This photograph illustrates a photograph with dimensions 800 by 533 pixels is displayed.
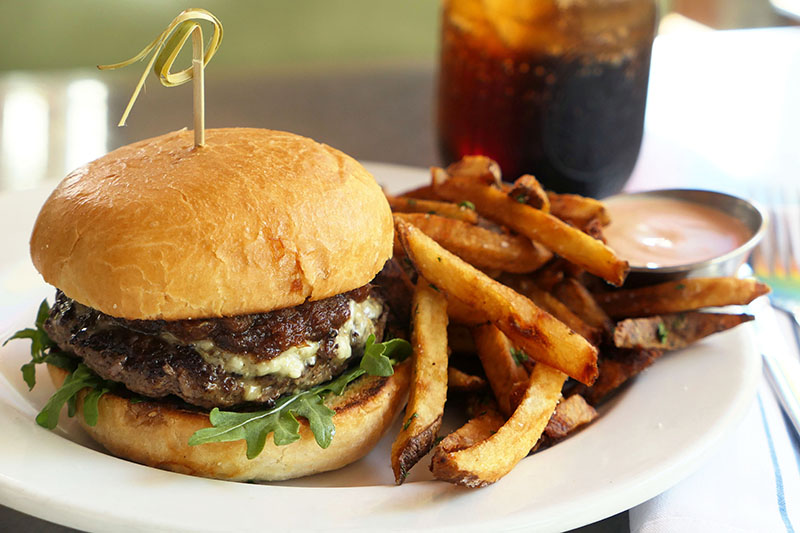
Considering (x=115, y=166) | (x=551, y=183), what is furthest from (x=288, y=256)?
(x=551, y=183)

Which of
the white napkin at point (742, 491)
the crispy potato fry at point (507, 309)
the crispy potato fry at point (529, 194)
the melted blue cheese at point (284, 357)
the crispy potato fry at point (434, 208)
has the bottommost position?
the white napkin at point (742, 491)

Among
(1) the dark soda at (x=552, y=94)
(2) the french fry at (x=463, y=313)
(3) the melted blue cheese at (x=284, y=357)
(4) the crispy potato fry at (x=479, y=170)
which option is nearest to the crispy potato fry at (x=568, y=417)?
(2) the french fry at (x=463, y=313)

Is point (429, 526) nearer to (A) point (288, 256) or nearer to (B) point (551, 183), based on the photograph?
(A) point (288, 256)

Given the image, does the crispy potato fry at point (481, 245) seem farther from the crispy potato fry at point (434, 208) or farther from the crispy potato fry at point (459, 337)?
the crispy potato fry at point (459, 337)

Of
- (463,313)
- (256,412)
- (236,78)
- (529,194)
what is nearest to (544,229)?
(529,194)

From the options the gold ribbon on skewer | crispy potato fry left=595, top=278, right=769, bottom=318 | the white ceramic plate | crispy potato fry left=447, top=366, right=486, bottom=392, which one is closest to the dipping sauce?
crispy potato fry left=595, top=278, right=769, bottom=318

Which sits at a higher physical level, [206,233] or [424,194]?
[206,233]

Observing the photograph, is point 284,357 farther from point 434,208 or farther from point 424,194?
point 424,194

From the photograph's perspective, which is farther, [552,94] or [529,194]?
[552,94]
